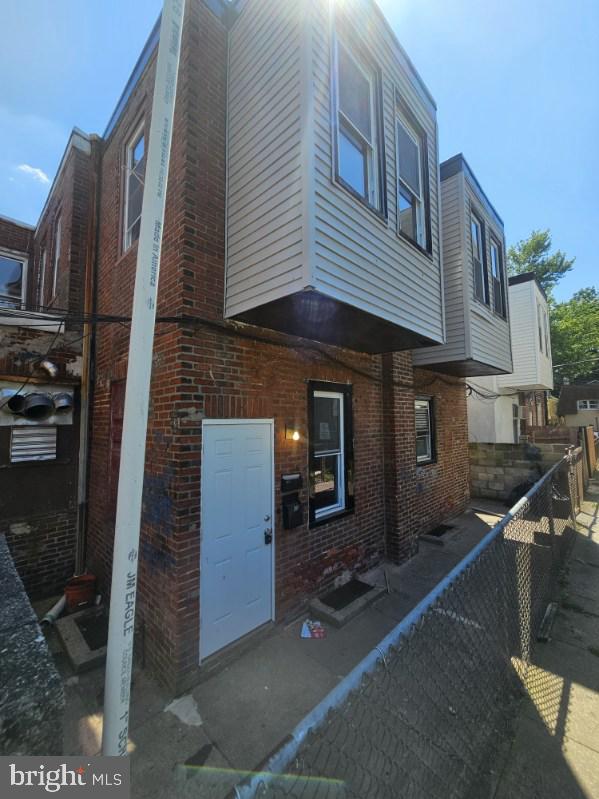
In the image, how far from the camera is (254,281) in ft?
11.7

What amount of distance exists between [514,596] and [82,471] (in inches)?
222

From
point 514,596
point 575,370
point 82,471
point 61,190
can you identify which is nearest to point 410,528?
point 514,596

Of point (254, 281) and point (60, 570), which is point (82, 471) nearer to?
point (60, 570)

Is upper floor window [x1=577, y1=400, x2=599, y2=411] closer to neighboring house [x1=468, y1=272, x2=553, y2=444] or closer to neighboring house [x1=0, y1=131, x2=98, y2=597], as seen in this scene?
neighboring house [x1=468, y1=272, x2=553, y2=444]

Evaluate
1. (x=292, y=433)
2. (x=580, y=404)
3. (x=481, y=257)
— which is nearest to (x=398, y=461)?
(x=292, y=433)

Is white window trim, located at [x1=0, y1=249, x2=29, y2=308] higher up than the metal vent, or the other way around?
white window trim, located at [x1=0, y1=249, x2=29, y2=308]

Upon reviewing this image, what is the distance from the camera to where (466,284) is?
6.83 metres

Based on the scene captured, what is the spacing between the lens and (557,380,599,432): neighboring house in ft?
101

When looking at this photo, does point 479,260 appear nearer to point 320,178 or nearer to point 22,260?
point 320,178

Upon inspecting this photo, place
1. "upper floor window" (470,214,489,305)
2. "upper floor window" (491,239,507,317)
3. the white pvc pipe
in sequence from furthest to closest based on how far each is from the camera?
1. "upper floor window" (491,239,507,317)
2. "upper floor window" (470,214,489,305)
3. the white pvc pipe

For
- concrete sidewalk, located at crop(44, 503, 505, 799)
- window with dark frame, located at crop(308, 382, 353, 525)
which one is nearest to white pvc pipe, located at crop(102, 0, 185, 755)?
concrete sidewalk, located at crop(44, 503, 505, 799)

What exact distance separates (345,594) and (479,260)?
740 cm

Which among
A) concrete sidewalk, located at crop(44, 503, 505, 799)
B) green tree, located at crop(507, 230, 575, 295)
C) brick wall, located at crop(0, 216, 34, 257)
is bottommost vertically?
concrete sidewalk, located at crop(44, 503, 505, 799)

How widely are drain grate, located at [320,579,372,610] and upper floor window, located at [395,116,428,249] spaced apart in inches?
201
